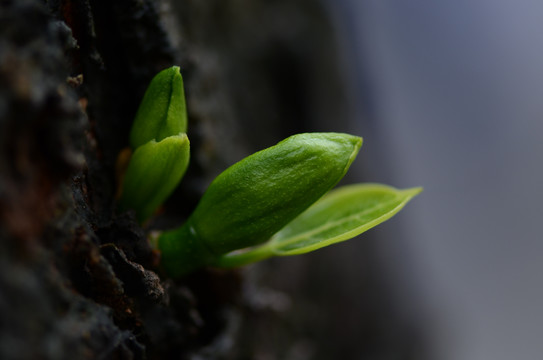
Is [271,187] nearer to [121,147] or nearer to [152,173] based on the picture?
[152,173]

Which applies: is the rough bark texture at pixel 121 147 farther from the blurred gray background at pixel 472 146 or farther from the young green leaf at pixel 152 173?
the blurred gray background at pixel 472 146

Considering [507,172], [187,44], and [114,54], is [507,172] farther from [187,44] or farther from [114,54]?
[114,54]

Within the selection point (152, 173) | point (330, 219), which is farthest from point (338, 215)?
point (152, 173)

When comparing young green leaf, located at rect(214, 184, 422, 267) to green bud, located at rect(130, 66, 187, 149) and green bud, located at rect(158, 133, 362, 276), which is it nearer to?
green bud, located at rect(158, 133, 362, 276)

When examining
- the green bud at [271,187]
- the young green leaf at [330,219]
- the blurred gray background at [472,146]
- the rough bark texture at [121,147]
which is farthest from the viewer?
the blurred gray background at [472,146]

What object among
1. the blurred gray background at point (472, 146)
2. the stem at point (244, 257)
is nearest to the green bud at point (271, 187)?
the stem at point (244, 257)

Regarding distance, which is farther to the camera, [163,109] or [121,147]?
[121,147]

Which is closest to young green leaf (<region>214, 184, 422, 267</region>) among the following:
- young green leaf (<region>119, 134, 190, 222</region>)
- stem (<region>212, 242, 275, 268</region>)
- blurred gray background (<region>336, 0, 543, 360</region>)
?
Result: stem (<region>212, 242, 275, 268</region>)
